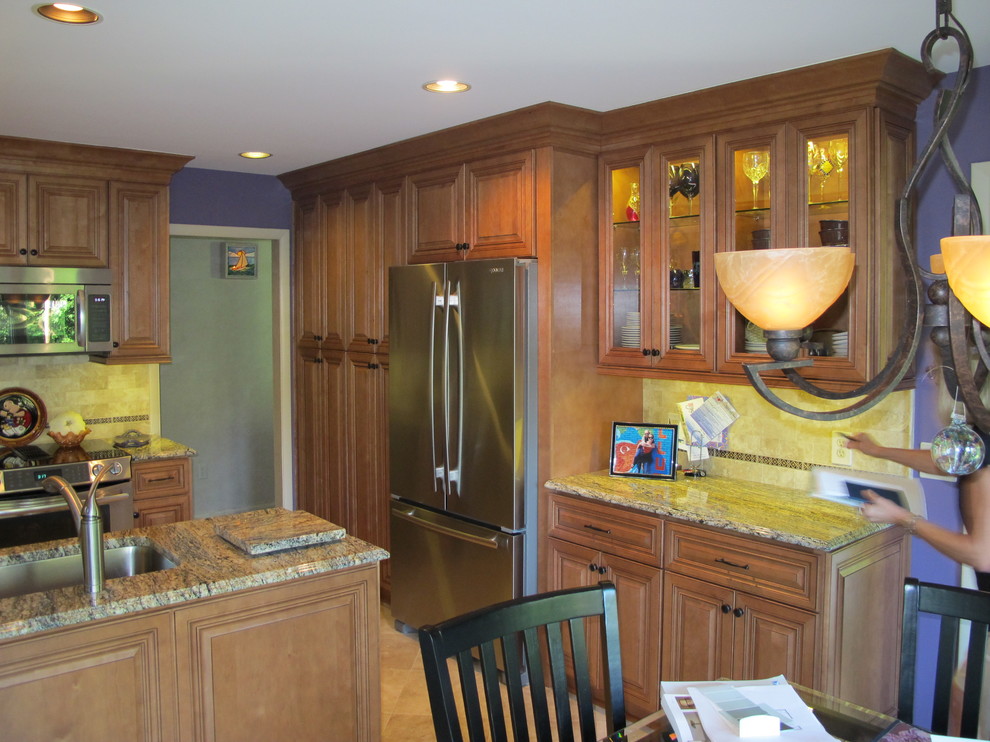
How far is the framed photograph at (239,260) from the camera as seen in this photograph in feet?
19.8

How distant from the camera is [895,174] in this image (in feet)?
9.52

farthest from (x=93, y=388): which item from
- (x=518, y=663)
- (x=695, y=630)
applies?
(x=518, y=663)

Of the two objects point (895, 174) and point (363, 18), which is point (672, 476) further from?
point (363, 18)

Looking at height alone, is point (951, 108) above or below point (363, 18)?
below

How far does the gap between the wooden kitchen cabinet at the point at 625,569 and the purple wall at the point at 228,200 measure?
8.53ft

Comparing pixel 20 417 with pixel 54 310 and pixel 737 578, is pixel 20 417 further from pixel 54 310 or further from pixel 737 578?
pixel 737 578

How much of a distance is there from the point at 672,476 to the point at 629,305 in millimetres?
734

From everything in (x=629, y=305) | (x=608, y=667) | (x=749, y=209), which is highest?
(x=749, y=209)

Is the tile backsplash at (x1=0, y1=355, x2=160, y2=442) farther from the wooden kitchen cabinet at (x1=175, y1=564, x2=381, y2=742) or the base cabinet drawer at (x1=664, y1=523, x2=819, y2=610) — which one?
the base cabinet drawer at (x1=664, y1=523, x2=819, y2=610)

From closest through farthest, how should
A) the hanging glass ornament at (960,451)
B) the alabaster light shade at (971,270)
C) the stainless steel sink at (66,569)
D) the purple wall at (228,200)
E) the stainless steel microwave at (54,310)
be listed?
the alabaster light shade at (971,270) < the hanging glass ornament at (960,451) < the stainless steel sink at (66,569) < the stainless steel microwave at (54,310) < the purple wall at (228,200)

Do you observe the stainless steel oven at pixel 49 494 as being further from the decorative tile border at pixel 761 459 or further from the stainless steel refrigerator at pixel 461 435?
the decorative tile border at pixel 761 459

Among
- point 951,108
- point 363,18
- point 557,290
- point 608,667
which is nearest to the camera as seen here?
point 951,108

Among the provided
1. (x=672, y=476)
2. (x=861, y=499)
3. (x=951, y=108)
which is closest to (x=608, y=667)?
(x=951, y=108)

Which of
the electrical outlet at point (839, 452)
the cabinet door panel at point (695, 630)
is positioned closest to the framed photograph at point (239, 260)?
the cabinet door panel at point (695, 630)
